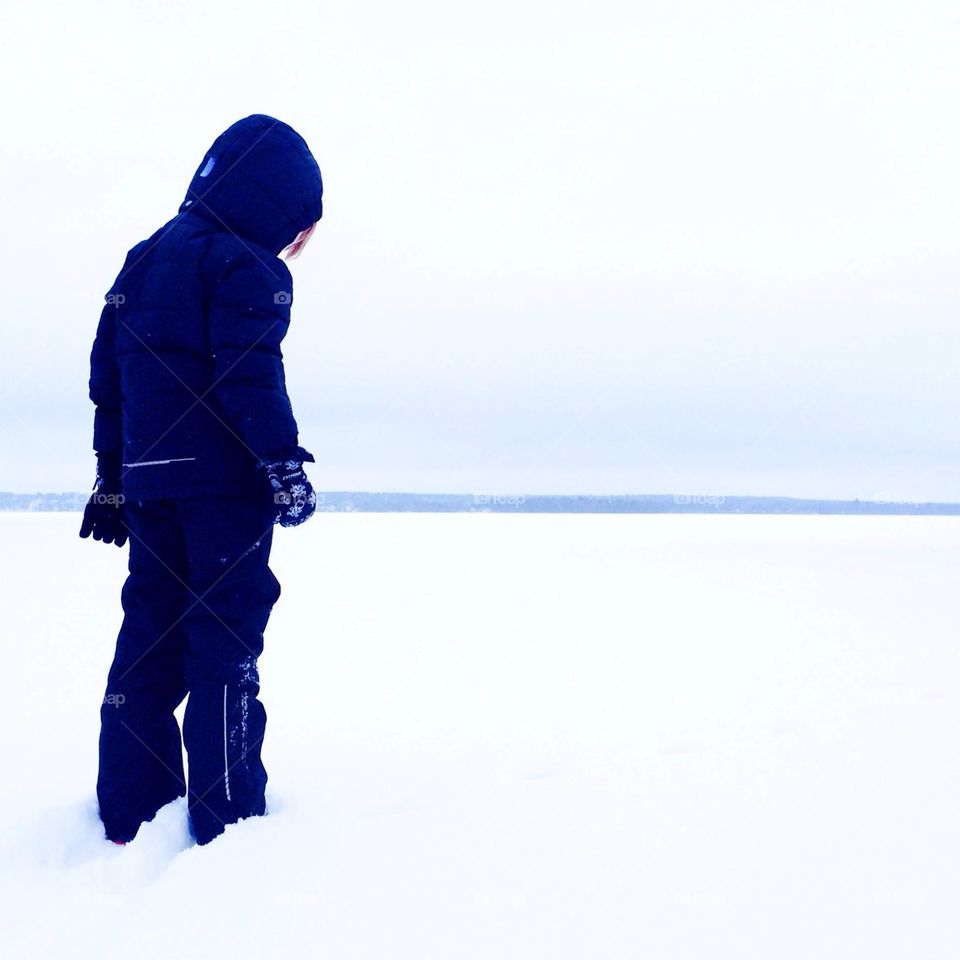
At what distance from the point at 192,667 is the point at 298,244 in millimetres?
1146

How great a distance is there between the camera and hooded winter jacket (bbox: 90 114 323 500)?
1837mm

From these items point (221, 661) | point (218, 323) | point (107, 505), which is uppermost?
point (218, 323)

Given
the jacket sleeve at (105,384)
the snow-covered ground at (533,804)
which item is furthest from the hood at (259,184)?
the snow-covered ground at (533,804)

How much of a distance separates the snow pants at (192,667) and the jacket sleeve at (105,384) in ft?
0.97

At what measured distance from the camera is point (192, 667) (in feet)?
6.27

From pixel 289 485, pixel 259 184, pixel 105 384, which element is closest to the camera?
pixel 289 485

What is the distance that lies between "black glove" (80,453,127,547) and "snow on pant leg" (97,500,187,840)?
159 mm

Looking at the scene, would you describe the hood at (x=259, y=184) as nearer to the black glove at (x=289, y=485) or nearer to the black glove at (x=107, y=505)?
the black glove at (x=289, y=485)

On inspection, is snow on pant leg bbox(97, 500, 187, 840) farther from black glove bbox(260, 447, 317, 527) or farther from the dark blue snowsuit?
black glove bbox(260, 447, 317, 527)

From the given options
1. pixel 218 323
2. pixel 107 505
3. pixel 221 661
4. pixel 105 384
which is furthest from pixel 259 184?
pixel 221 661

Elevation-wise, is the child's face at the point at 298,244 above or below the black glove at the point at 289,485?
above

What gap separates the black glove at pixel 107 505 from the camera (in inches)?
86.6

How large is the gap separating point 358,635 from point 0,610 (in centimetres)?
287

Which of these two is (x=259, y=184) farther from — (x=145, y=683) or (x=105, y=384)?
(x=145, y=683)
